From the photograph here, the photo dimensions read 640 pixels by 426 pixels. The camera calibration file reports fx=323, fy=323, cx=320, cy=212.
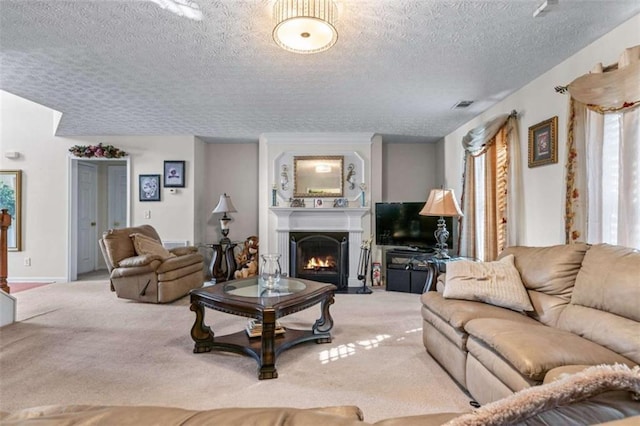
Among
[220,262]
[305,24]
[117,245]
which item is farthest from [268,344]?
[220,262]

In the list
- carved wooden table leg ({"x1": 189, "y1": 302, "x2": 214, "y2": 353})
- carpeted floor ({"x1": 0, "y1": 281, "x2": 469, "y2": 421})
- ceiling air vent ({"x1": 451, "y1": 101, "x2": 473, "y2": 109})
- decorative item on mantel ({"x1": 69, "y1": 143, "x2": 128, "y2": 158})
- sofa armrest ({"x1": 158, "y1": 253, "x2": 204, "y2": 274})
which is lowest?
carpeted floor ({"x1": 0, "y1": 281, "x2": 469, "y2": 421})

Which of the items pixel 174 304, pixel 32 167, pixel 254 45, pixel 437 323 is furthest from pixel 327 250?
pixel 32 167

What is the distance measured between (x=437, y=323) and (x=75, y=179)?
6072 millimetres

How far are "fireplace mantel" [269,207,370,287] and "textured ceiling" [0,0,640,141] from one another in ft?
5.01

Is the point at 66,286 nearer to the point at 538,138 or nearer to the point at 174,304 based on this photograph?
the point at 174,304

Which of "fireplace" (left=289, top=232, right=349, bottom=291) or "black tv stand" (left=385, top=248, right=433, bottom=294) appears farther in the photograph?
"fireplace" (left=289, top=232, right=349, bottom=291)

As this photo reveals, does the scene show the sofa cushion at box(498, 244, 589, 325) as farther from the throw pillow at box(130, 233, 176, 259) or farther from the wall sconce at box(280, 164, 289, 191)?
the throw pillow at box(130, 233, 176, 259)

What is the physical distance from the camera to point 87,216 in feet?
20.5

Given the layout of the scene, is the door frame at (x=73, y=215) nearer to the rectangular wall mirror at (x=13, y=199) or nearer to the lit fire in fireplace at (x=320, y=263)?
the rectangular wall mirror at (x=13, y=199)

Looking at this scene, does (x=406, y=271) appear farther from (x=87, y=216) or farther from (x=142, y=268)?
(x=87, y=216)

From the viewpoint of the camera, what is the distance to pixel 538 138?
3.08 meters

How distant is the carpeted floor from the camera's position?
1.96 meters

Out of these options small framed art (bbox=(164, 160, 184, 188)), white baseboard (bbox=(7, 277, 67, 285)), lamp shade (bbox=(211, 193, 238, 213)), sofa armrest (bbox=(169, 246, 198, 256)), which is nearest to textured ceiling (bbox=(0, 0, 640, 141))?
small framed art (bbox=(164, 160, 184, 188))

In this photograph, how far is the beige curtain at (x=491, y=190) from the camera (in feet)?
11.1
